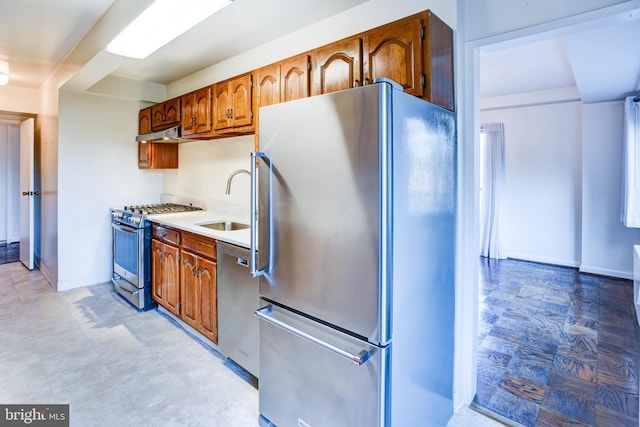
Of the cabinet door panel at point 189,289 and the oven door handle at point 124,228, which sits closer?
the cabinet door panel at point 189,289

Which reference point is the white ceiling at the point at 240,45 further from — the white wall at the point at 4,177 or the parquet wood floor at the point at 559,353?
the white wall at the point at 4,177

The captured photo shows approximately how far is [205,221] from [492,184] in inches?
181

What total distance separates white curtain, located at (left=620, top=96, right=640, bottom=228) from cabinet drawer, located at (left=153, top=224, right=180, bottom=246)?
5.09 meters

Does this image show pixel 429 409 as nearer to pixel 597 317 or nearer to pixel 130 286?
pixel 597 317

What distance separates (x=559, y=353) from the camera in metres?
2.65

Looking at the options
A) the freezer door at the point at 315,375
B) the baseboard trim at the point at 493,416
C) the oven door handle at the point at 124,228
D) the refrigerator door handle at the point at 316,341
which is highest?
the oven door handle at the point at 124,228

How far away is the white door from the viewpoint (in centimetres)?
466

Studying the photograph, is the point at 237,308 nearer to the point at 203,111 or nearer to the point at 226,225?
the point at 226,225

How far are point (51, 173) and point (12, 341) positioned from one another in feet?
7.19

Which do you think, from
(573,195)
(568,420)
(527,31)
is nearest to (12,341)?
(568,420)

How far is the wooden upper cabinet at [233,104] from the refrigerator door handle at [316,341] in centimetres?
154

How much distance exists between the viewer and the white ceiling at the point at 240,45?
93.1 inches

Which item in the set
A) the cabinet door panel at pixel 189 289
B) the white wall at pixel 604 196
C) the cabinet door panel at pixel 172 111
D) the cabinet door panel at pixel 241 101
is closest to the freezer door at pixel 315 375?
the cabinet door panel at pixel 189 289

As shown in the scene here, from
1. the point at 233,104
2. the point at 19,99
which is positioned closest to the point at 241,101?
the point at 233,104
